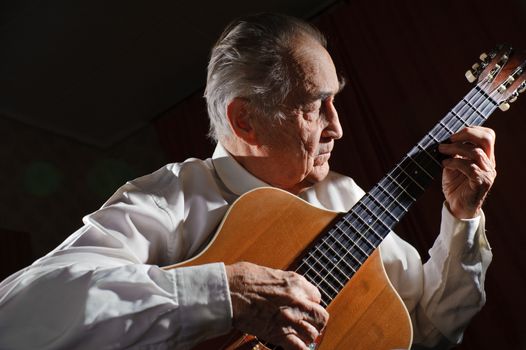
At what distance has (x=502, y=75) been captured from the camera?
1.17 meters

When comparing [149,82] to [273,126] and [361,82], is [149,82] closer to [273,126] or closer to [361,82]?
[361,82]

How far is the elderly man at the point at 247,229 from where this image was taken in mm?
741

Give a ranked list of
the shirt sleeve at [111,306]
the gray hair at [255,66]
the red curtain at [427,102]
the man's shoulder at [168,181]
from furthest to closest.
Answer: the red curtain at [427,102]
the gray hair at [255,66]
the man's shoulder at [168,181]
the shirt sleeve at [111,306]

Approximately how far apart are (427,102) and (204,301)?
1.97 m

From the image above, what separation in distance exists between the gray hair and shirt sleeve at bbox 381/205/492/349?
45 cm

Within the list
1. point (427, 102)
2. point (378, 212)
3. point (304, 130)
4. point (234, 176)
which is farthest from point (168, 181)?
point (427, 102)

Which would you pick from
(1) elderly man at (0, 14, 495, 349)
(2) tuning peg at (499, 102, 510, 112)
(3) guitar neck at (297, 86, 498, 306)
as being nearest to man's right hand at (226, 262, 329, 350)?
(1) elderly man at (0, 14, 495, 349)

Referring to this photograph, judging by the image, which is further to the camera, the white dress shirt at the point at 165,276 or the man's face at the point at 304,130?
the man's face at the point at 304,130

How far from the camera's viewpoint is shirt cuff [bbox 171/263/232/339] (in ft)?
2.44

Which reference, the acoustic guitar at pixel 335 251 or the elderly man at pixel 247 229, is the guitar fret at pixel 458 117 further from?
the acoustic guitar at pixel 335 251

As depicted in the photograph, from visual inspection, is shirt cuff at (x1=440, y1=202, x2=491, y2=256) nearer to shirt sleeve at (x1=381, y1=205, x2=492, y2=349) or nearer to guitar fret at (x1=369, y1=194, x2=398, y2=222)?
shirt sleeve at (x1=381, y1=205, x2=492, y2=349)

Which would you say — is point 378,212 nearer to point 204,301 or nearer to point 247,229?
point 247,229

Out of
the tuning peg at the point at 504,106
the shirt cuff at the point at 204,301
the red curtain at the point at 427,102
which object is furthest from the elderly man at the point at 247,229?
the red curtain at the point at 427,102

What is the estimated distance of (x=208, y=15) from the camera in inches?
111
